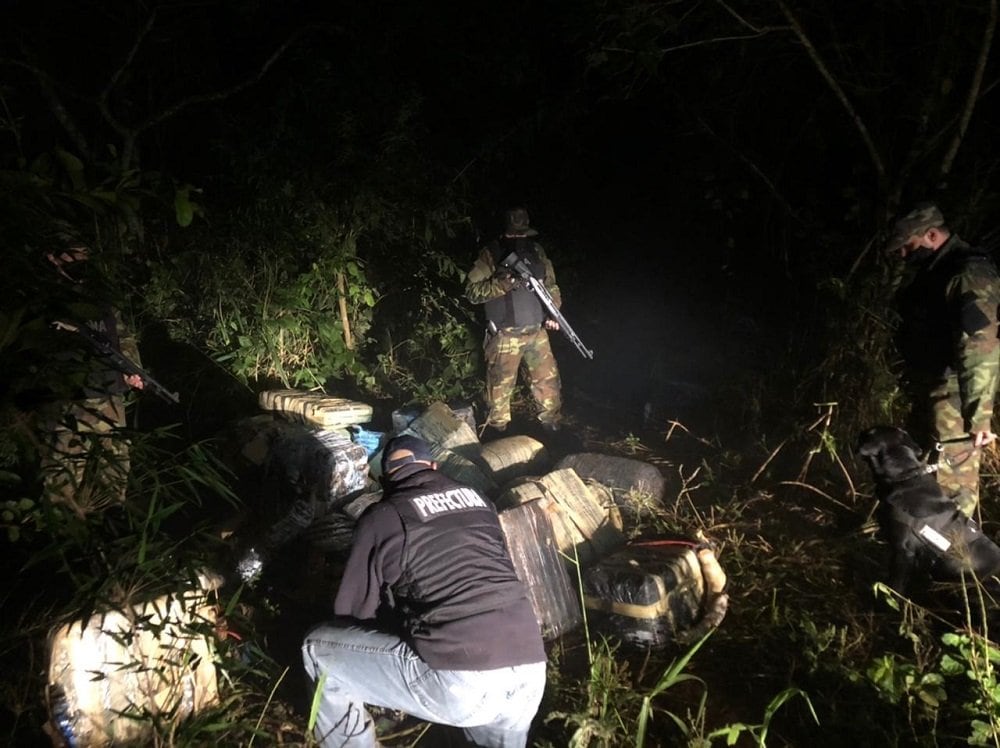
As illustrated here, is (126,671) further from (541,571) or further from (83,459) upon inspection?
(541,571)

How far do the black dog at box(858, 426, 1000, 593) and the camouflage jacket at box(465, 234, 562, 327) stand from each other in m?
2.68

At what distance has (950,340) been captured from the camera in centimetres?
330

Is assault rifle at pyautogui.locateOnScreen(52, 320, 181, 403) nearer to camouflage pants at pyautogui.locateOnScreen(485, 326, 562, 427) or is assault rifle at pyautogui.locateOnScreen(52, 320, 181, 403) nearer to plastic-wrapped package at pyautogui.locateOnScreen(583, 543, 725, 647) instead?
camouflage pants at pyautogui.locateOnScreen(485, 326, 562, 427)

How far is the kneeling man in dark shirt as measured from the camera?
2.24 meters

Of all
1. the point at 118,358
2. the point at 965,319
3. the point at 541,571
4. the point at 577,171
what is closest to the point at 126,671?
the point at 541,571

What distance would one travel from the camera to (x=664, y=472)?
15.2 ft

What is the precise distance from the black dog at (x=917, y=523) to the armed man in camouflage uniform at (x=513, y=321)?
106 inches

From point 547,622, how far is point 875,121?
353 centimetres

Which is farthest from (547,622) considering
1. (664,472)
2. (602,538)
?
(664,472)

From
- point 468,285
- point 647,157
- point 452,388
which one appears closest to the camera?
point 468,285

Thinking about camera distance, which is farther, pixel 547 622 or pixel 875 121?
pixel 875 121

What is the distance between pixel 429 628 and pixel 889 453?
215cm

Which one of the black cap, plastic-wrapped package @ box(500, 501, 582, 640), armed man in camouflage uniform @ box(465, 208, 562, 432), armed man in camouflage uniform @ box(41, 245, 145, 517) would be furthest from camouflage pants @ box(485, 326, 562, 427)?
armed man in camouflage uniform @ box(41, 245, 145, 517)

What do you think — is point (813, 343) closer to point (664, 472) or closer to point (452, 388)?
point (664, 472)
